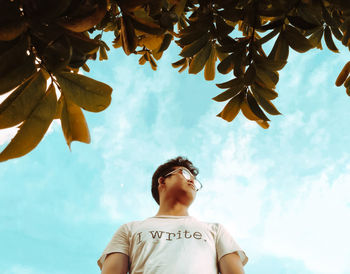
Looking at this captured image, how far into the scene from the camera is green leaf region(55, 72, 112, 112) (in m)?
0.62

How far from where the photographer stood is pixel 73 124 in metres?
0.69

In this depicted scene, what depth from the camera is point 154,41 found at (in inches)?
35.3

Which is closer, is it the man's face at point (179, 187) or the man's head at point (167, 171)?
the man's face at point (179, 187)

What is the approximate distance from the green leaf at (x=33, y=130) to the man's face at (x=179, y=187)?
178 centimetres

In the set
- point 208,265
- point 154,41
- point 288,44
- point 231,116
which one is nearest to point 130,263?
point 208,265

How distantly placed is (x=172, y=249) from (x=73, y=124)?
1178 millimetres

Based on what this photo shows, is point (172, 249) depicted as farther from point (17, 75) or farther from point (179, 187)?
point (17, 75)

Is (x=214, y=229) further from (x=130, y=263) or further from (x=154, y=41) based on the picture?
(x=154, y=41)

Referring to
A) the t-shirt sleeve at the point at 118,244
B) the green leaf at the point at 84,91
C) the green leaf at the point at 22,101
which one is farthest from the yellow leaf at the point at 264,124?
the t-shirt sleeve at the point at 118,244

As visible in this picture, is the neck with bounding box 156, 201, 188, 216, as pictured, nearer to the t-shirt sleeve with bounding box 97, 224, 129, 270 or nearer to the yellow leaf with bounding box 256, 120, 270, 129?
the t-shirt sleeve with bounding box 97, 224, 129, 270

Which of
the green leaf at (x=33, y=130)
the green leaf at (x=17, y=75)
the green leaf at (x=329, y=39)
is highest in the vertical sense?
the green leaf at (x=329, y=39)

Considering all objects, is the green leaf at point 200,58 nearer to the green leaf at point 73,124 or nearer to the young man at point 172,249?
the green leaf at point 73,124

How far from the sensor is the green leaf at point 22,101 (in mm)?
572

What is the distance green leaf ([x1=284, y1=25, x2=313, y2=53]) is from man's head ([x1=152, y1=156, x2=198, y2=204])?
65.7 inches
